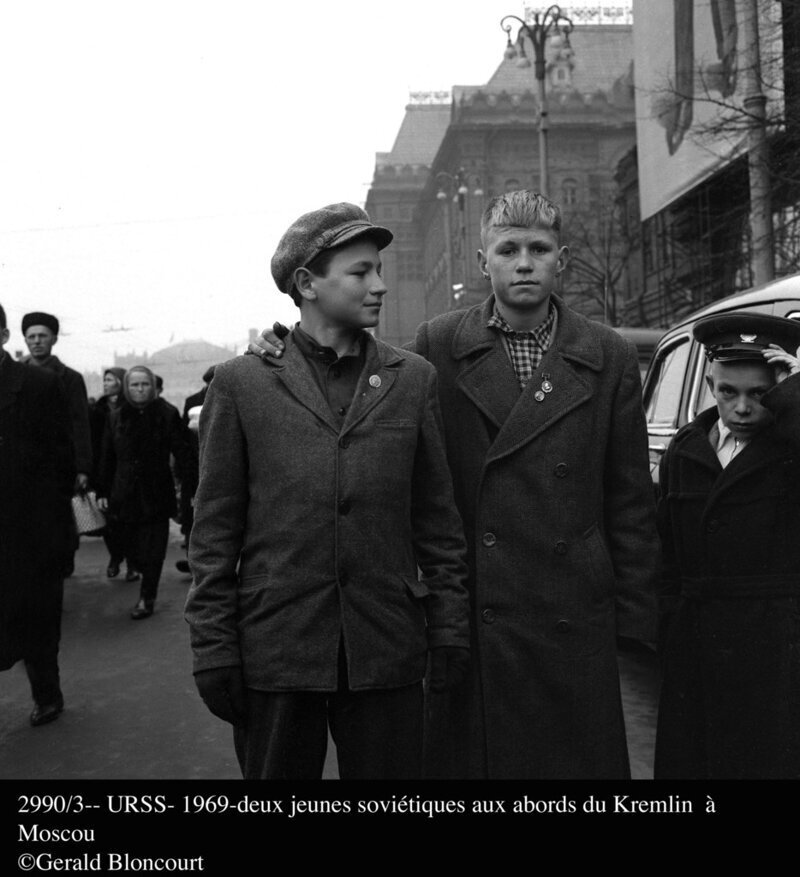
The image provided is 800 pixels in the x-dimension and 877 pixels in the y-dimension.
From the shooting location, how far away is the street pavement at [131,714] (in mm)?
4566

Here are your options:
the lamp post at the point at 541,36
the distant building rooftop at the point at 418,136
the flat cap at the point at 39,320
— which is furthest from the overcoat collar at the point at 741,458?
the distant building rooftop at the point at 418,136

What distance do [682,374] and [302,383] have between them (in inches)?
139

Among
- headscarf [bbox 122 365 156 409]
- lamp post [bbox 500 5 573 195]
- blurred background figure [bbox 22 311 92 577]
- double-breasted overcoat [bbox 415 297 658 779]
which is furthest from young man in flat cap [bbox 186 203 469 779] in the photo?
lamp post [bbox 500 5 573 195]

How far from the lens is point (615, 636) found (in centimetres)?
297

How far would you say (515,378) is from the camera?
121 inches

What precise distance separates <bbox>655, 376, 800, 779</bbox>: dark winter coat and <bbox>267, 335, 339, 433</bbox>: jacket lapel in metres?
1.30

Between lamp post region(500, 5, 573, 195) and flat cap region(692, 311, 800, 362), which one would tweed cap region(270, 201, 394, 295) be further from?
lamp post region(500, 5, 573, 195)

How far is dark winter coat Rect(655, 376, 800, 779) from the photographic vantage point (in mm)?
3152

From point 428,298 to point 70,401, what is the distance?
75.9 meters

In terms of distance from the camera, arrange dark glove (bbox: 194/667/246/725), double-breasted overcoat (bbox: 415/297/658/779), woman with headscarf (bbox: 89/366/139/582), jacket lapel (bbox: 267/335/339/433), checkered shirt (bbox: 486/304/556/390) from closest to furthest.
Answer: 1. dark glove (bbox: 194/667/246/725)
2. jacket lapel (bbox: 267/335/339/433)
3. double-breasted overcoat (bbox: 415/297/658/779)
4. checkered shirt (bbox: 486/304/556/390)
5. woman with headscarf (bbox: 89/366/139/582)

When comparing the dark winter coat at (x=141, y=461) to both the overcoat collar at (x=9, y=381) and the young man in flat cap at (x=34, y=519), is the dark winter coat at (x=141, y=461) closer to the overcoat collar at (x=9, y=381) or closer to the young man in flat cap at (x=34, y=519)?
the young man in flat cap at (x=34, y=519)

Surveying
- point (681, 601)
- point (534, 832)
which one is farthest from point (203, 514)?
point (681, 601)

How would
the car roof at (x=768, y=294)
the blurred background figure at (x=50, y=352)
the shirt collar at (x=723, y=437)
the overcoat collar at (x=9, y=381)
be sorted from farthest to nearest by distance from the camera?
the blurred background figure at (x=50, y=352), the overcoat collar at (x=9, y=381), the car roof at (x=768, y=294), the shirt collar at (x=723, y=437)

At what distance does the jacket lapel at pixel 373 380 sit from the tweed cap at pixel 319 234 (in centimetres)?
27
